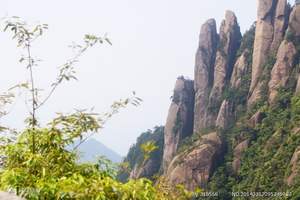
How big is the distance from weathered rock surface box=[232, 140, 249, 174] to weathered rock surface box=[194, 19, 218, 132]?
387 inches

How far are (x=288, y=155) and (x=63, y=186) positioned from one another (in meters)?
53.5

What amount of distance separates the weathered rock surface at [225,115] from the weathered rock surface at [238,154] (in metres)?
5.15

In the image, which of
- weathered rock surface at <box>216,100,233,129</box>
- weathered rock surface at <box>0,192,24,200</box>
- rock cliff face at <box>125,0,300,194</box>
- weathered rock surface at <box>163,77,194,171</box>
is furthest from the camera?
weathered rock surface at <box>163,77,194,171</box>

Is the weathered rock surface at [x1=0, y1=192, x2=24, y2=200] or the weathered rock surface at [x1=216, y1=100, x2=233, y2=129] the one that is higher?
the weathered rock surface at [x1=216, y1=100, x2=233, y2=129]

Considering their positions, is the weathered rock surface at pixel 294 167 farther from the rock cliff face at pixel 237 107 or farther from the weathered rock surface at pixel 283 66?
the weathered rock surface at pixel 283 66

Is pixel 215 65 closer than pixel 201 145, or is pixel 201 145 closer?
pixel 201 145

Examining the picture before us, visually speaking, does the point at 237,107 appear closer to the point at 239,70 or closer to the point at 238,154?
the point at 239,70

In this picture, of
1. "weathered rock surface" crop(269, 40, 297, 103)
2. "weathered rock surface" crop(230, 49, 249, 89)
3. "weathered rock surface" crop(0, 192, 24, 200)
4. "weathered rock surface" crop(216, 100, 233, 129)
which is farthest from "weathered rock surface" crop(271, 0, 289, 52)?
"weathered rock surface" crop(0, 192, 24, 200)

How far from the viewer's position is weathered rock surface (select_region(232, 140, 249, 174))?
203 ft

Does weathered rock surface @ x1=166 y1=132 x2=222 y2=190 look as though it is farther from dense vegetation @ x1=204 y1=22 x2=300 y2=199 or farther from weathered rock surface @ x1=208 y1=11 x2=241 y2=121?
weathered rock surface @ x1=208 y1=11 x2=241 y2=121

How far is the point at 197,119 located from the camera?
72.9 meters

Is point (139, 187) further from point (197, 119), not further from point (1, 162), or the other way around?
point (197, 119)

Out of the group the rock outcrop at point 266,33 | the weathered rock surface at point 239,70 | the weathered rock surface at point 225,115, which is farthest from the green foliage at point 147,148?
the weathered rock surface at point 239,70

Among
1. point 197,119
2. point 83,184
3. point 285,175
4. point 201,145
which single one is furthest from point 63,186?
point 197,119
